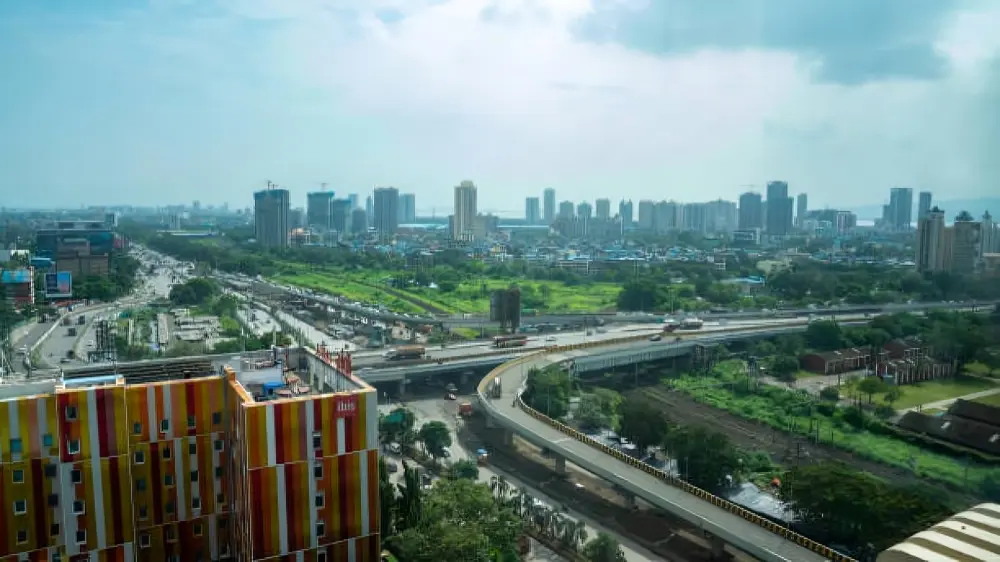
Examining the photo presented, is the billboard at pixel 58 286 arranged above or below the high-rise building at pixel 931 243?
below

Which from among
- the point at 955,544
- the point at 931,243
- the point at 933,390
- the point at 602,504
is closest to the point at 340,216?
the point at 931,243

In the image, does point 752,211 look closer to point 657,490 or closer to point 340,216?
point 340,216

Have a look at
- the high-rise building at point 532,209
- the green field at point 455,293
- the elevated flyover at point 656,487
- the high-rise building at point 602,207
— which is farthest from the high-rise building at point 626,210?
the elevated flyover at point 656,487

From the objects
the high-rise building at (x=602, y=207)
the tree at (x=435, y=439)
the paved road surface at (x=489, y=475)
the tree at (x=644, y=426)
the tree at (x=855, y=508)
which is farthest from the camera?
the high-rise building at (x=602, y=207)

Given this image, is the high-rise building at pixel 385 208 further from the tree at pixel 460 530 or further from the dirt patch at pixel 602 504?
the tree at pixel 460 530

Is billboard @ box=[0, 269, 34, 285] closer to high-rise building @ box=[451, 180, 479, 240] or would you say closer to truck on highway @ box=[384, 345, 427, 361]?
truck on highway @ box=[384, 345, 427, 361]

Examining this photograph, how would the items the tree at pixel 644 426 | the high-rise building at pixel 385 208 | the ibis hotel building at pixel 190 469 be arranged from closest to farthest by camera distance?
the ibis hotel building at pixel 190 469 < the tree at pixel 644 426 < the high-rise building at pixel 385 208

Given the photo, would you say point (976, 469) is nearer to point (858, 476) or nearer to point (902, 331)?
point (858, 476)
